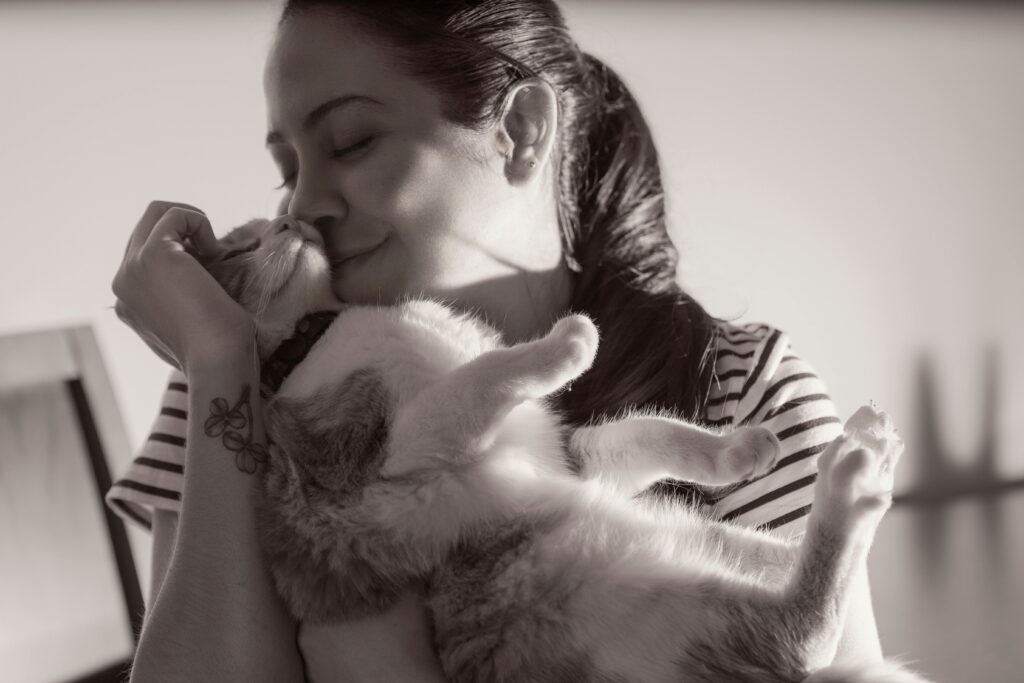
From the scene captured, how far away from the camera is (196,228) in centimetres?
140

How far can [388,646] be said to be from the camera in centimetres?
106

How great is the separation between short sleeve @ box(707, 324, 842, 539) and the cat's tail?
1.19 ft

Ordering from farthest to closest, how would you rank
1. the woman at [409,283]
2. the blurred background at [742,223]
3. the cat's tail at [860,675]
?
the blurred background at [742,223] → the woman at [409,283] → the cat's tail at [860,675]

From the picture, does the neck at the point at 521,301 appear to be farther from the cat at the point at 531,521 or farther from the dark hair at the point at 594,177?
the cat at the point at 531,521

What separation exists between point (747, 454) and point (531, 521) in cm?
26

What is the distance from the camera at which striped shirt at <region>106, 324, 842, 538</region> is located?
133 cm

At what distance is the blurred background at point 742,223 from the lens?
187 centimetres

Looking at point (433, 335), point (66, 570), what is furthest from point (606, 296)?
point (66, 570)

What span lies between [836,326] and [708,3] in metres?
1.19

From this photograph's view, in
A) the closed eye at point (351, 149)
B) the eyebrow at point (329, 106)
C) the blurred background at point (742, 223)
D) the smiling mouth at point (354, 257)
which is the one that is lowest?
the blurred background at point (742, 223)

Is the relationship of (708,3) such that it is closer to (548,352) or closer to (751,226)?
(751,226)

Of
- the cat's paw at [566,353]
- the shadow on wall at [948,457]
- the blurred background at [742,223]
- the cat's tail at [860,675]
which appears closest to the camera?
the cat's tail at [860,675]

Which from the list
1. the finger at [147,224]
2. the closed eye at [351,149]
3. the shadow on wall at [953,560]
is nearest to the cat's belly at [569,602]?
the closed eye at [351,149]

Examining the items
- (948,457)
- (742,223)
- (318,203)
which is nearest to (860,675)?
(318,203)
